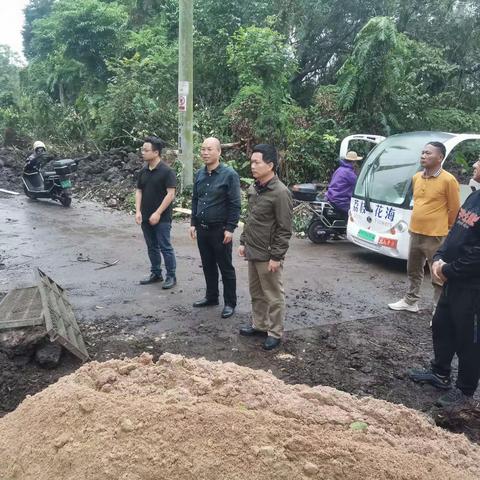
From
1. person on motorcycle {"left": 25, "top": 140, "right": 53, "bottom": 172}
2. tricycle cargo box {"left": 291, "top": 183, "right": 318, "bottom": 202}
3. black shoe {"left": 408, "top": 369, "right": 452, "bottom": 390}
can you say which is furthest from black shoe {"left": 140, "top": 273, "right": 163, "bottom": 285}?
person on motorcycle {"left": 25, "top": 140, "right": 53, "bottom": 172}

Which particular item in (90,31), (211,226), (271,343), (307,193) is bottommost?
(271,343)

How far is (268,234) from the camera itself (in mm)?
4520

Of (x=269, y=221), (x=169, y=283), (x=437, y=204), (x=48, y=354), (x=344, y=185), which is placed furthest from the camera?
(x=344, y=185)

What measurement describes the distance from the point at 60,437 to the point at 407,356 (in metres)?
3.29

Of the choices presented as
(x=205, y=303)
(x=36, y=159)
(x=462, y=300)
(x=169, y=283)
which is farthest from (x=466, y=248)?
(x=36, y=159)

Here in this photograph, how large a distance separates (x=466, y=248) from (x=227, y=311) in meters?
2.58

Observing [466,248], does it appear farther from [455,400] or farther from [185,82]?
[185,82]

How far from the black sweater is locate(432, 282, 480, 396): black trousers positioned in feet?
0.36

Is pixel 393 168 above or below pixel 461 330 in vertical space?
above

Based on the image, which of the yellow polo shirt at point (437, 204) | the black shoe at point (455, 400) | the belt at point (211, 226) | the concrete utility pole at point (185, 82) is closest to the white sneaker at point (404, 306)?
the yellow polo shirt at point (437, 204)

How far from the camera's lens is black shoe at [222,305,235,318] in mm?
5352

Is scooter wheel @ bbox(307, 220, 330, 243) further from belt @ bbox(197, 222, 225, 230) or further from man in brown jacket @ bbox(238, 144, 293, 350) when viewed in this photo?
man in brown jacket @ bbox(238, 144, 293, 350)

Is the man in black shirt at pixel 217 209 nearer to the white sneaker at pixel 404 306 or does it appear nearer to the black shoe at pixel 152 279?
the black shoe at pixel 152 279

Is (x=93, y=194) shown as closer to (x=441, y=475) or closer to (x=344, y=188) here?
(x=344, y=188)
